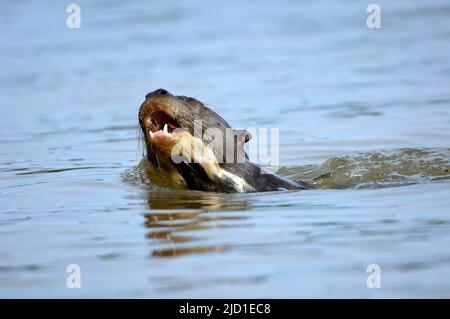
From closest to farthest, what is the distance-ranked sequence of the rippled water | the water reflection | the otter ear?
the rippled water → the water reflection → the otter ear

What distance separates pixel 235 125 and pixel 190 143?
450 centimetres

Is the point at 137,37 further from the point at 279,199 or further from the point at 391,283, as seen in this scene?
the point at 391,283

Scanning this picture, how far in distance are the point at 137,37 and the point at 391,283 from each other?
13306 millimetres

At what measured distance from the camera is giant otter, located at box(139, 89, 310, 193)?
24.2 feet

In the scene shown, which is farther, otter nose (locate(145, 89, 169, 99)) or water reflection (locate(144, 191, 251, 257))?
otter nose (locate(145, 89, 169, 99))

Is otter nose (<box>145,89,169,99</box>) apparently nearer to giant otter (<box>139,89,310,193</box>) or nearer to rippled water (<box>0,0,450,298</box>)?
giant otter (<box>139,89,310,193</box>)

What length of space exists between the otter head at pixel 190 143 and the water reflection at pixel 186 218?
142 mm

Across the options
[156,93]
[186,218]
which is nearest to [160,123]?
[156,93]

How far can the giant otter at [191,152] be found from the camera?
7.38 m

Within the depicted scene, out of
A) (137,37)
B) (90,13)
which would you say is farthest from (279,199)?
(90,13)

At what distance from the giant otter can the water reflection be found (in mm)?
129

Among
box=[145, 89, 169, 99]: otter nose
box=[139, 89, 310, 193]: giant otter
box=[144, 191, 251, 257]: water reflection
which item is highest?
box=[145, 89, 169, 99]: otter nose

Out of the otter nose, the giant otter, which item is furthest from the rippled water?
the otter nose

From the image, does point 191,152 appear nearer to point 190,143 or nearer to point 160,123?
point 190,143
